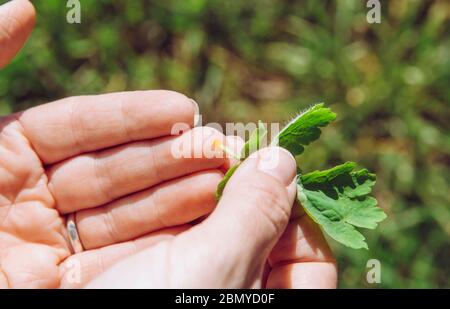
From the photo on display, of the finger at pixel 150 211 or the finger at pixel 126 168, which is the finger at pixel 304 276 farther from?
the finger at pixel 126 168

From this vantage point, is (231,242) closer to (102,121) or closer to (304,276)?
(304,276)

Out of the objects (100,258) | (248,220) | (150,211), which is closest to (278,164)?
(248,220)

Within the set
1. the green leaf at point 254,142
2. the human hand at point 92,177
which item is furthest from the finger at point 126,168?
the green leaf at point 254,142

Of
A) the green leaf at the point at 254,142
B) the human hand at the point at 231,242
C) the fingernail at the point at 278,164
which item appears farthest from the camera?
the green leaf at the point at 254,142

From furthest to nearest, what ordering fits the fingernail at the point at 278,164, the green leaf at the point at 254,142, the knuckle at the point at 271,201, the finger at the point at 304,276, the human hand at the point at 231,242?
1. the finger at the point at 304,276
2. the green leaf at the point at 254,142
3. the fingernail at the point at 278,164
4. the knuckle at the point at 271,201
5. the human hand at the point at 231,242

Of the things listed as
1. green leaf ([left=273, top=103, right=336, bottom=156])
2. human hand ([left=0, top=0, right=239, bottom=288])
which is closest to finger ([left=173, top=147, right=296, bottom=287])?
green leaf ([left=273, top=103, right=336, bottom=156])

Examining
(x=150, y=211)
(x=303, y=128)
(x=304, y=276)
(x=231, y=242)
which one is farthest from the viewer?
(x=150, y=211)

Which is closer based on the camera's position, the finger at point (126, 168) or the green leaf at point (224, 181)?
the green leaf at point (224, 181)
